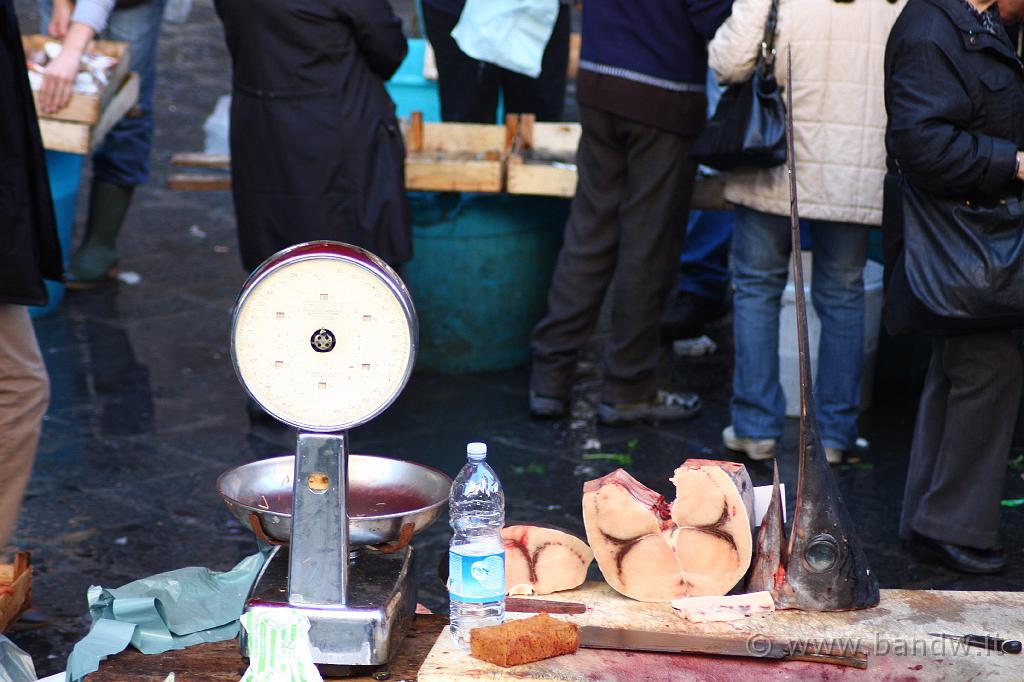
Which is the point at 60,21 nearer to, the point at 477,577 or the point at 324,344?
the point at 324,344

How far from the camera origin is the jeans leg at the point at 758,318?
421 centimetres

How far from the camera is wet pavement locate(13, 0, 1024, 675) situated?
3.64 m

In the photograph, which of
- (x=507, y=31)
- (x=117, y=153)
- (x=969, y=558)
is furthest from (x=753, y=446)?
(x=117, y=153)

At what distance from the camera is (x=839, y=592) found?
227cm

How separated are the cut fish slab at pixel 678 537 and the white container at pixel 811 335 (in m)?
2.45

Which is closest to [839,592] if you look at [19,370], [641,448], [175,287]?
[19,370]

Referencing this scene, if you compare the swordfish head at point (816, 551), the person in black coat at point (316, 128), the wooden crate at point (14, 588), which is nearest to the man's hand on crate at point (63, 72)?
the person in black coat at point (316, 128)

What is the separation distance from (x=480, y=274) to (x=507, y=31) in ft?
3.29

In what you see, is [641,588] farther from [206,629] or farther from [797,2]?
[797,2]

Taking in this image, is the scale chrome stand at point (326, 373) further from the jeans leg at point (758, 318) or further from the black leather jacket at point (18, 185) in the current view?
the jeans leg at point (758, 318)

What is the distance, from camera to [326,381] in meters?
2.06

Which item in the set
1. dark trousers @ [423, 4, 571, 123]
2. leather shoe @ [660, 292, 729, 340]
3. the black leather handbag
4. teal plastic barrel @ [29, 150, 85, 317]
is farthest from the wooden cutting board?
teal plastic barrel @ [29, 150, 85, 317]

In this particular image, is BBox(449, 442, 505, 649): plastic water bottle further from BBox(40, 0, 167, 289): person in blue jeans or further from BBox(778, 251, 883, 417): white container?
BBox(40, 0, 167, 289): person in blue jeans

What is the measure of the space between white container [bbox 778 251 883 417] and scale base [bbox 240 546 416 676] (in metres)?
2.79
